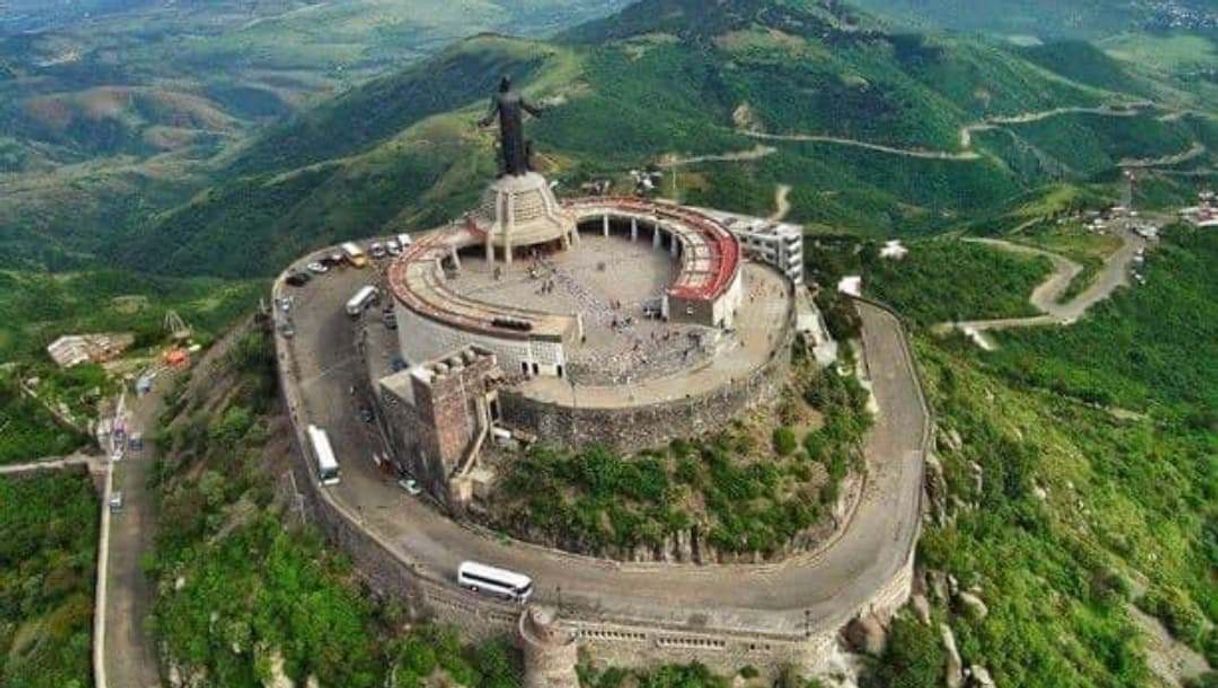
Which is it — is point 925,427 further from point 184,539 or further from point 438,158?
point 438,158

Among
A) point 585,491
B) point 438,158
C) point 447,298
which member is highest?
point 447,298

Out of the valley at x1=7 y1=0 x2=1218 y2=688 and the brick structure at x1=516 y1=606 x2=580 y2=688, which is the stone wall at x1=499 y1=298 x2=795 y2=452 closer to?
the valley at x1=7 y1=0 x2=1218 y2=688

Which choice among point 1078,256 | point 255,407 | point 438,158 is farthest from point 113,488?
point 438,158

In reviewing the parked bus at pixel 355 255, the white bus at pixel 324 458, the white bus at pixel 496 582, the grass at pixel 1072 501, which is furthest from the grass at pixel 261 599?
the parked bus at pixel 355 255

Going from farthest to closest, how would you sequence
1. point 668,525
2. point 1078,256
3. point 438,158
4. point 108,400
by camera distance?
1. point 438,158
2. point 1078,256
3. point 108,400
4. point 668,525

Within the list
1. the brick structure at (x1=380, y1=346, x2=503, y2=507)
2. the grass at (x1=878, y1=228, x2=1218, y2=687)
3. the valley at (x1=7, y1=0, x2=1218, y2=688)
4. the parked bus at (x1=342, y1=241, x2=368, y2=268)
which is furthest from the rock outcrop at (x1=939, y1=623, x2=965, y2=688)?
the parked bus at (x1=342, y1=241, x2=368, y2=268)

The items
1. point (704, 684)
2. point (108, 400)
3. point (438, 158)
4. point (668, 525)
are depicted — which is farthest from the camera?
point (438, 158)
